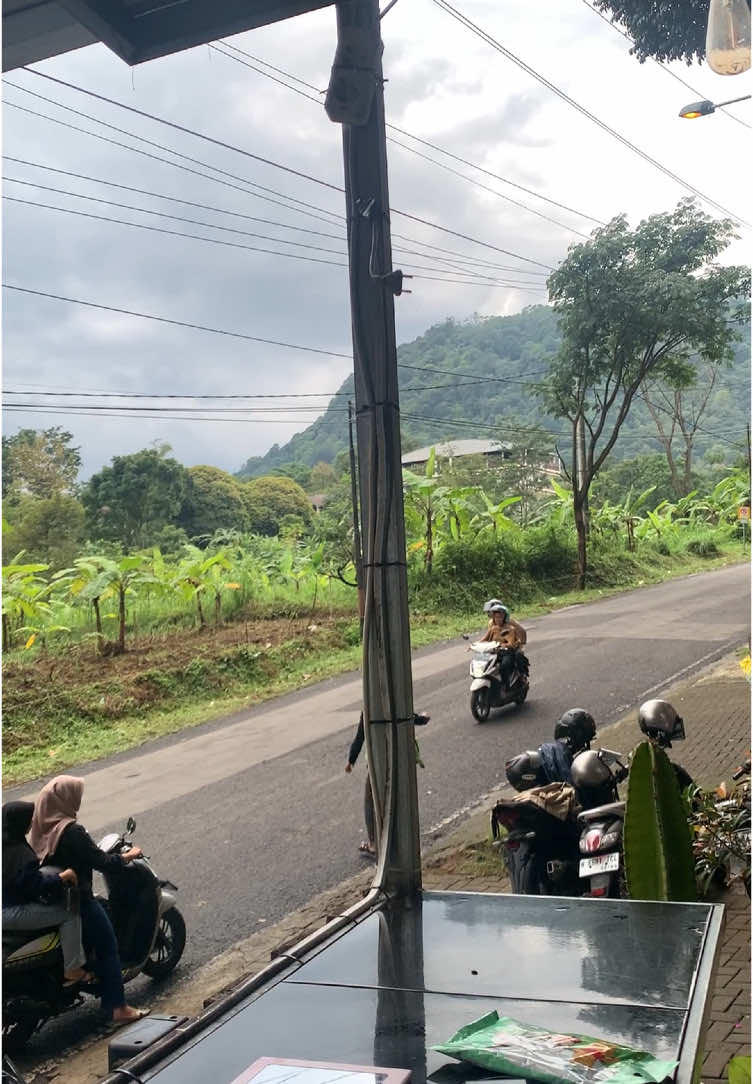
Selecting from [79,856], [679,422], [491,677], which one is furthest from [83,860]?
[679,422]

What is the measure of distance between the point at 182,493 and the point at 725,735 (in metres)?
10.4

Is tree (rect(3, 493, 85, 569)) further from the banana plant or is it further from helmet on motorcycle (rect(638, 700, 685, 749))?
helmet on motorcycle (rect(638, 700, 685, 749))

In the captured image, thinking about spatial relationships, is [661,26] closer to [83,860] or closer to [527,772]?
[527,772]

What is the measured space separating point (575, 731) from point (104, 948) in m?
1.53

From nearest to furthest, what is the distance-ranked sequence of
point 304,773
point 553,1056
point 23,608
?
point 553,1056 < point 304,773 < point 23,608

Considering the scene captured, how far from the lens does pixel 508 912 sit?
5.65 ft

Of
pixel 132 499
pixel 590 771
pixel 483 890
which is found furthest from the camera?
pixel 132 499

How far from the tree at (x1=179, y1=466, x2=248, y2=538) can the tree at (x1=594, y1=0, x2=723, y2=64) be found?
1064cm

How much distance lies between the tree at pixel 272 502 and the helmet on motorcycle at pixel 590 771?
13753mm

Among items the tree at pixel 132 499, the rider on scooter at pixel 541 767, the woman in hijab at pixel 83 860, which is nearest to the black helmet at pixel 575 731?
the rider on scooter at pixel 541 767

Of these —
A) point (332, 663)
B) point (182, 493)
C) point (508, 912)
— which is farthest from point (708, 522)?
point (508, 912)

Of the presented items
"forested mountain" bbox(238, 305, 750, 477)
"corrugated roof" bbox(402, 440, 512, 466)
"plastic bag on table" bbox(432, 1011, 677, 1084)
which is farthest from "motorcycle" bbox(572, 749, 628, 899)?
"corrugated roof" bbox(402, 440, 512, 466)

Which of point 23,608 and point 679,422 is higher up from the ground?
point 679,422

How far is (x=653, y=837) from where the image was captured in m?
2.45
